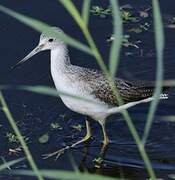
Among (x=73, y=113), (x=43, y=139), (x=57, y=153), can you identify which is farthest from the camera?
(x=73, y=113)

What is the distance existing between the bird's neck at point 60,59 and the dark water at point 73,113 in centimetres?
64

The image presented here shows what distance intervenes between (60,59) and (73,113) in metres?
0.77

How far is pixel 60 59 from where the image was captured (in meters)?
6.46

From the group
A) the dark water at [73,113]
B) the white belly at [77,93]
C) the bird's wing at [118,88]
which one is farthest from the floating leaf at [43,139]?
the bird's wing at [118,88]

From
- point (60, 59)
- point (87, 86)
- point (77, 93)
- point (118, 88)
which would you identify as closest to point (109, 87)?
point (118, 88)

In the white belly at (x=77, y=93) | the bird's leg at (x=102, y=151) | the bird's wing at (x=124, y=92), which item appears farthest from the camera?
the bird's wing at (x=124, y=92)

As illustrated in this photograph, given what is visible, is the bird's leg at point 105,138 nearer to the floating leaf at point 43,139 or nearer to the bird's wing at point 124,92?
the bird's wing at point 124,92

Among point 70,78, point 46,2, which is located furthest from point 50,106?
point 46,2

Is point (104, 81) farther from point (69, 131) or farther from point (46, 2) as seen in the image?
point (46, 2)

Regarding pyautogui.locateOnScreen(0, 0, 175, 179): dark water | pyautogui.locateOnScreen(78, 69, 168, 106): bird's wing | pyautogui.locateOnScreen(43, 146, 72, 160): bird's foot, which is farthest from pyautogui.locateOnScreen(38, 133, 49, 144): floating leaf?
pyautogui.locateOnScreen(78, 69, 168, 106): bird's wing

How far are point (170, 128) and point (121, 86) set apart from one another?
0.59 meters

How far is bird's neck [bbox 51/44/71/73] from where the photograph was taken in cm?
640

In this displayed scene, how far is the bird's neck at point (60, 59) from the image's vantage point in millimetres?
6402

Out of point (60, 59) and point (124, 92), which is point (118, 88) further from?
point (60, 59)
